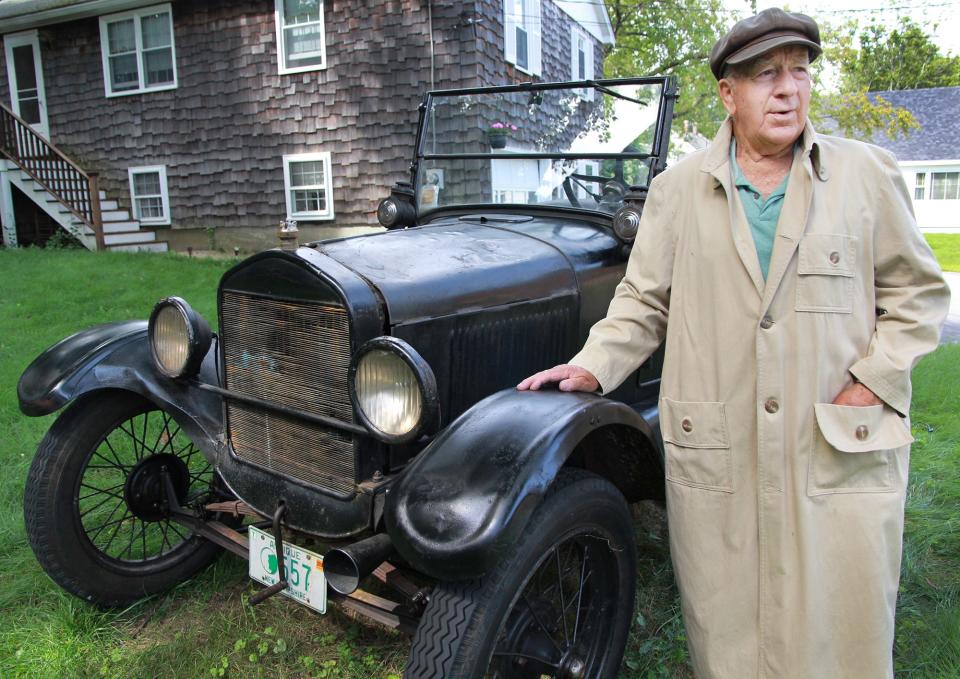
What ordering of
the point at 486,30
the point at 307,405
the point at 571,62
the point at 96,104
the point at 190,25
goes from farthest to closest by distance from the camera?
the point at 571,62
the point at 96,104
the point at 190,25
the point at 486,30
the point at 307,405

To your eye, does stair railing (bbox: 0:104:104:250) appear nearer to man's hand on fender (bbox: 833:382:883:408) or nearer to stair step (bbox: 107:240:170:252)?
stair step (bbox: 107:240:170:252)

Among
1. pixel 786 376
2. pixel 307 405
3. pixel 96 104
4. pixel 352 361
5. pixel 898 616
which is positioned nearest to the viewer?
pixel 786 376

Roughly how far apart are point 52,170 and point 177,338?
1130 cm

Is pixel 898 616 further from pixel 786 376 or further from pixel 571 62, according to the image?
pixel 571 62

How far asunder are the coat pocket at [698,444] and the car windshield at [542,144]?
1.43m

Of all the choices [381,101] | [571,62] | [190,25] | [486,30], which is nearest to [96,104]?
[190,25]

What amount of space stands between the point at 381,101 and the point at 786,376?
31.1 feet

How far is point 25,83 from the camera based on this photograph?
13.2 meters

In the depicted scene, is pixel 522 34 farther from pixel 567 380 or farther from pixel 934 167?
pixel 934 167

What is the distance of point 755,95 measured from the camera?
67.2 inches

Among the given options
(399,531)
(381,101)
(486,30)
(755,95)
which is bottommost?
(399,531)

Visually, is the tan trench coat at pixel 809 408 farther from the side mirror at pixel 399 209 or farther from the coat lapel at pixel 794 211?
the side mirror at pixel 399 209

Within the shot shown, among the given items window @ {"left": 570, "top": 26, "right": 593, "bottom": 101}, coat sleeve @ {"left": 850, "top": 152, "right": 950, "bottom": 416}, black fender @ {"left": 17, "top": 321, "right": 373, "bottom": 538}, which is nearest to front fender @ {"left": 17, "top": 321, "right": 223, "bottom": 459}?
black fender @ {"left": 17, "top": 321, "right": 373, "bottom": 538}

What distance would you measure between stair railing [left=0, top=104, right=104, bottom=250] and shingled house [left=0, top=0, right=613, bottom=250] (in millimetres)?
30
